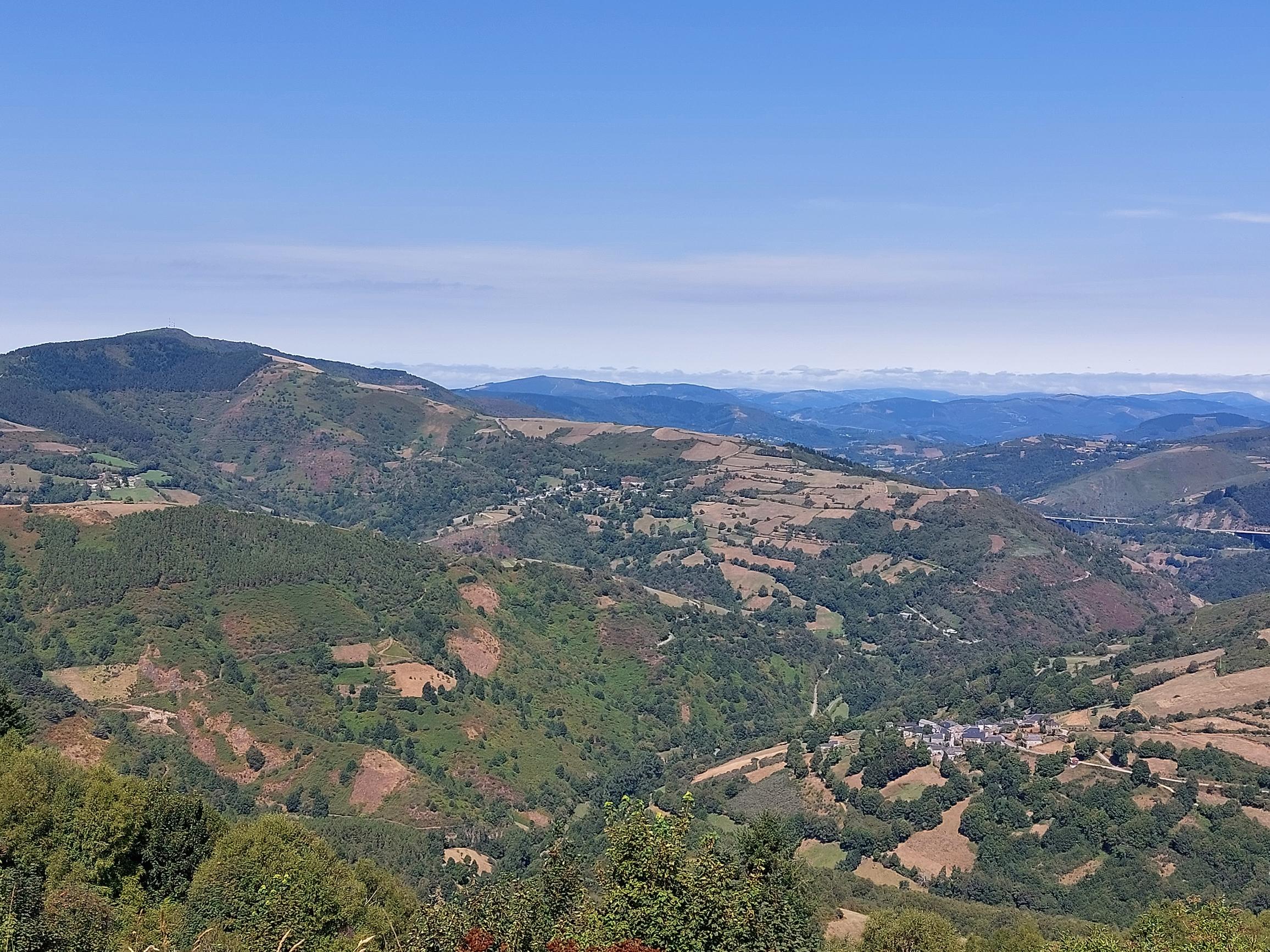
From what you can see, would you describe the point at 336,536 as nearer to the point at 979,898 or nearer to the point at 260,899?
the point at 979,898

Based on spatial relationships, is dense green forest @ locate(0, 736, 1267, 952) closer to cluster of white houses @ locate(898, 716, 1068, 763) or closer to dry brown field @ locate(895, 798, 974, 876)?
dry brown field @ locate(895, 798, 974, 876)

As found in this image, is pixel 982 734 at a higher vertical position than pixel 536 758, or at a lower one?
higher

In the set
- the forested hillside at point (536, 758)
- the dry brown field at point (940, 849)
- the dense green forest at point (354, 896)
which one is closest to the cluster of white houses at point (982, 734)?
the forested hillside at point (536, 758)

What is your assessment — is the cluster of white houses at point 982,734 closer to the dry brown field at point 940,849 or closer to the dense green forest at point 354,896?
the dry brown field at point 940,849

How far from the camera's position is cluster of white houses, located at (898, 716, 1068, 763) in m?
114

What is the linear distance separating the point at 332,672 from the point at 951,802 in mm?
75431

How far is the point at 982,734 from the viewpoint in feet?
395

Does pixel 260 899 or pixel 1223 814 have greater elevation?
pixel 260 899

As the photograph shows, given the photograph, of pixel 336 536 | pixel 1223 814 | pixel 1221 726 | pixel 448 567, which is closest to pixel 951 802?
pixel 1223 814

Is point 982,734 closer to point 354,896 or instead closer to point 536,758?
point 536,758

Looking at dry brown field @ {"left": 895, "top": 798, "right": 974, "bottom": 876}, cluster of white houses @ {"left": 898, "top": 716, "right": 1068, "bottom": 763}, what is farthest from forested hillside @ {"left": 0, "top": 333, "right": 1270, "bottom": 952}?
cluster of white houses @ {"left": 898, "top": 716, "right": 1068, "bottom": 763}

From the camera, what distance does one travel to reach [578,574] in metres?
179

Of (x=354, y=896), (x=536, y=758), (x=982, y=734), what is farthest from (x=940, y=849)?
(x=354, y=896)

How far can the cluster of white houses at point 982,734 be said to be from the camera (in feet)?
374
